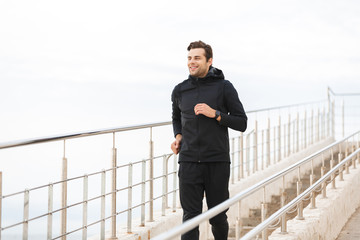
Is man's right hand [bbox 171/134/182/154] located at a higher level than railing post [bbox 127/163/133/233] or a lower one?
higher

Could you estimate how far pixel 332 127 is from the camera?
15.0 metres

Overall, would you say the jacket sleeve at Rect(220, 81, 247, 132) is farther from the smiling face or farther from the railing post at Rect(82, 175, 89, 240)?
the railing post at Rect(82, 175, 89, 240)

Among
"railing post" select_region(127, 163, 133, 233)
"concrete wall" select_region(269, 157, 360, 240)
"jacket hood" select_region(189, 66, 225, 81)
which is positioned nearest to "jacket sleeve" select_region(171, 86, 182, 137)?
"jacket hood" select_region(189, 66, 225, 81)

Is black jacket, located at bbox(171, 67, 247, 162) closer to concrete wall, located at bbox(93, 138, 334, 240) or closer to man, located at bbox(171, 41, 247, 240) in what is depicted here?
man, located at bbox(171, 41, 247, 240)

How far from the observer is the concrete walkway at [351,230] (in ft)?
21.5

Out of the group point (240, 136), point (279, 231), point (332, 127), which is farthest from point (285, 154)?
point (279, 231)

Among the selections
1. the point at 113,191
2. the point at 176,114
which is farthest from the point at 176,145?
the point at 113,191

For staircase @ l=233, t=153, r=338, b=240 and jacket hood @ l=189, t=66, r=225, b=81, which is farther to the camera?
staircase @ l=233, t=153, r=338, b=240

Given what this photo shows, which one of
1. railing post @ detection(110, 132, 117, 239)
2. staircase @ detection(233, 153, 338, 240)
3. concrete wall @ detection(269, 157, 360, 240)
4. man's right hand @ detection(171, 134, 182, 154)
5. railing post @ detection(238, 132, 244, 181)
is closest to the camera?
man's right hand @ detection(171, 134, 182, 154)

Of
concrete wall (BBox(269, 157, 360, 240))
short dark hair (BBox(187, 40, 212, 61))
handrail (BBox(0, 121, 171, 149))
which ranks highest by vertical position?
short dark hair (BBox(187, 40, 212, 61))

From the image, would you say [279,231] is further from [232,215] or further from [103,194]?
[232,215]

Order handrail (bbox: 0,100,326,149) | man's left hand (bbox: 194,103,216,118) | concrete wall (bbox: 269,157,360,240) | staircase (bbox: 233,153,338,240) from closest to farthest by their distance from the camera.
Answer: handrail (bbox: 0,100,326,149) → man's left hand (bbox: 194,103,216,118) → concrete wall (bbox: 269,157,360,240) → staircase (bbox: 233,153,338,240)

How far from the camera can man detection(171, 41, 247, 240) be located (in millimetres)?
3895

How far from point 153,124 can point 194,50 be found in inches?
→ 63.0
